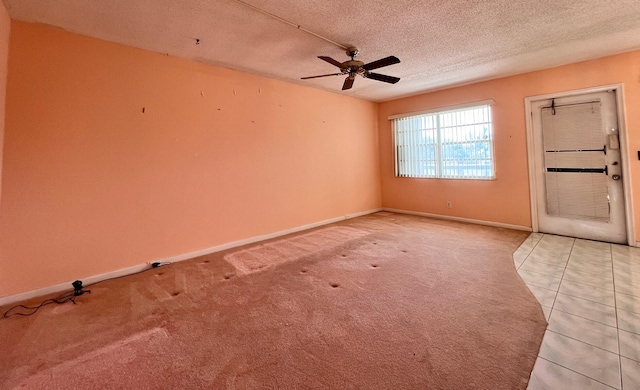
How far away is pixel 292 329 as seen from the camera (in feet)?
6.37

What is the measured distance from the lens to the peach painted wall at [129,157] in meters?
2.49

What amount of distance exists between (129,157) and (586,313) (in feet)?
15.0

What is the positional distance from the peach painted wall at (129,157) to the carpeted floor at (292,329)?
0.51 meters

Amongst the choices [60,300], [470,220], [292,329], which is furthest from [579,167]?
[60,300]

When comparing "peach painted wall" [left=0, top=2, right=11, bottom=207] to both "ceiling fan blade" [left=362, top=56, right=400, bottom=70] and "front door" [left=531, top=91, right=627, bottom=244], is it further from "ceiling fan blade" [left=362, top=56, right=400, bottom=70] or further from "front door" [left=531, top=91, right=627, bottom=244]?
"front door" [left=531, top=91, right=627, bottom=244]

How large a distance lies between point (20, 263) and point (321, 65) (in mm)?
4001

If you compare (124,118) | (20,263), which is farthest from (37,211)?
(124,118)

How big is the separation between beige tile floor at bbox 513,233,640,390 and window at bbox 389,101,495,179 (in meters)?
1.95

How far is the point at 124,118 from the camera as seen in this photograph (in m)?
2.96

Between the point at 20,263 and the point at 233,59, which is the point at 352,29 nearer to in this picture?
the point at 233,59

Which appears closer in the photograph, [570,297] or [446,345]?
[446,345]

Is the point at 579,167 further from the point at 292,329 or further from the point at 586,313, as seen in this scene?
the point at 292,329

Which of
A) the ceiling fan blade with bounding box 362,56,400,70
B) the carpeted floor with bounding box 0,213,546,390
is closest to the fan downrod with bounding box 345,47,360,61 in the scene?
the ceiling fan blade with bounding box 362,56,400,70

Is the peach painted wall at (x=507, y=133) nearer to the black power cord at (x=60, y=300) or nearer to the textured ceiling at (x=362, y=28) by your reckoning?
the textured ceiling at (x=362, y=28)
